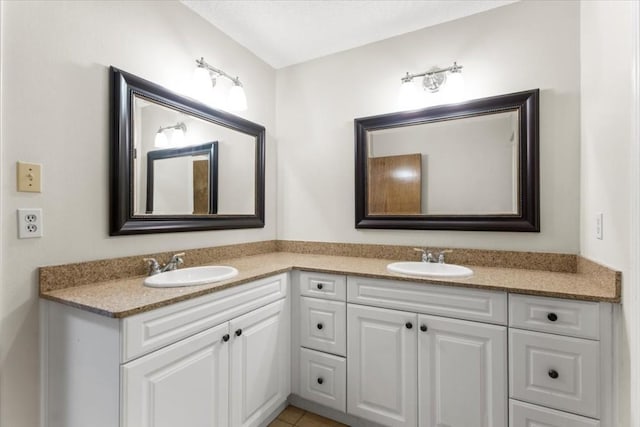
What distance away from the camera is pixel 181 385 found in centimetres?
117

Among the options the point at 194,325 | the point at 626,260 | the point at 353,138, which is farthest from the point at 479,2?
the point at 194,325

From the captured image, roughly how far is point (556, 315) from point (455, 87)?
1.34 m

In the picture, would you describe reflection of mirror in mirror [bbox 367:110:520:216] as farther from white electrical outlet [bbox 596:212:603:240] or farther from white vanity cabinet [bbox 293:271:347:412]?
white vanity cabinet [bbox 293:271:347:412]

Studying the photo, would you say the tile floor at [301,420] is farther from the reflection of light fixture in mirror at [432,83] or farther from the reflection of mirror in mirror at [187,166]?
the reflection of light fixture in mirror at [432,83]

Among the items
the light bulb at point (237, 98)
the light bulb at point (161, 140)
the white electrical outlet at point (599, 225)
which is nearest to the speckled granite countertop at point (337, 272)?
the white electrical outlet at point (599, 225)

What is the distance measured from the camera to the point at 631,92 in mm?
1010

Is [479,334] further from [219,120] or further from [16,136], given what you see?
[16,136]

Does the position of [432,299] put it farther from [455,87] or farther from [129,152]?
[129,152]

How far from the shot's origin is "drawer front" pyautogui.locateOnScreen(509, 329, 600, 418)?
1.16 m

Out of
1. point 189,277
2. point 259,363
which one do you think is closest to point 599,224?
point 259,363

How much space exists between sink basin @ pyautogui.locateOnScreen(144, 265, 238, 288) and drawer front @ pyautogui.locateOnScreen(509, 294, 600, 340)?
1.29 metres

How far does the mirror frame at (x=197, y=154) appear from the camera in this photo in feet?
5.14

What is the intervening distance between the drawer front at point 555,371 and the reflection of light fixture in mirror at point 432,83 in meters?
1.38

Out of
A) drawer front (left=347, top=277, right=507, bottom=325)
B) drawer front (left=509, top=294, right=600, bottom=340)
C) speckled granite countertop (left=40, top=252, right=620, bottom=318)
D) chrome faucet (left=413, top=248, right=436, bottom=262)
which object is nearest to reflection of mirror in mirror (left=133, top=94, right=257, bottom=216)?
speckled granite countertop (left=40, top=252, right=620, bottom=318)
